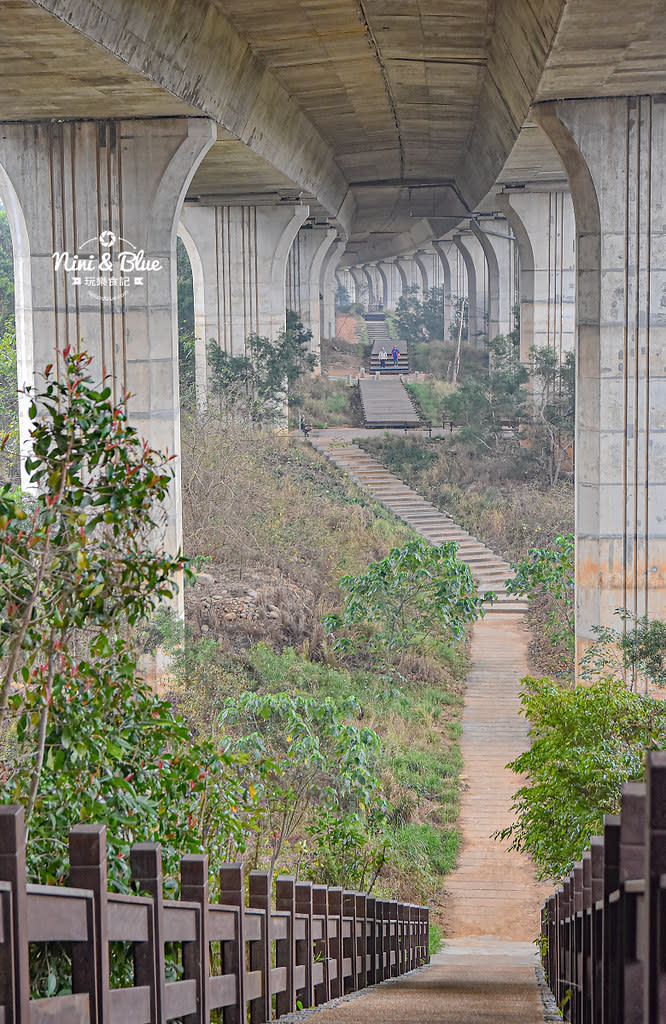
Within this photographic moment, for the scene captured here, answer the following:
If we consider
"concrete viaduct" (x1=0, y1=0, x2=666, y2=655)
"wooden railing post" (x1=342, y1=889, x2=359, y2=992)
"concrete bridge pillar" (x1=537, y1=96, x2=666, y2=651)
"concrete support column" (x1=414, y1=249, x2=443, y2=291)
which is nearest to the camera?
"wooden railing post" (x1=342, y1=889, x2=359, y2=992)

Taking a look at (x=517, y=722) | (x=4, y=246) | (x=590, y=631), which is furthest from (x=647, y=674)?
(x=4, y=246)

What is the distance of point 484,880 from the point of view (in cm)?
1326

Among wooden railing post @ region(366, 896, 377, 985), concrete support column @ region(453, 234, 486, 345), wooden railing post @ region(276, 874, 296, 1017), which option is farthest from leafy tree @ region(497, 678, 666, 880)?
concrete support column @ region(453, 234, 486, 345)

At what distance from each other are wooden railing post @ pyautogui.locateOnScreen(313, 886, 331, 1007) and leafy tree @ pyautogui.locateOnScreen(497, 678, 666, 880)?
2504 mm

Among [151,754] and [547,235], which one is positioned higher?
[547,235]

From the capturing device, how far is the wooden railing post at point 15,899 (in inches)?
95.0

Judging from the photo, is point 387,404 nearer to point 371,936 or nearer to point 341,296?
point 371,936

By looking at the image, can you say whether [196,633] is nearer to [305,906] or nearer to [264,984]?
[305,906]

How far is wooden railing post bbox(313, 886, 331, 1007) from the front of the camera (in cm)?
653

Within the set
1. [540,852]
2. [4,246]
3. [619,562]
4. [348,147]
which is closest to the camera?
[540,852]

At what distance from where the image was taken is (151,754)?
4953 mm

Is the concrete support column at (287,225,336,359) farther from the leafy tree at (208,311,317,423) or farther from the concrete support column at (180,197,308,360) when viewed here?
the concrete support column at (180,197,308,360)

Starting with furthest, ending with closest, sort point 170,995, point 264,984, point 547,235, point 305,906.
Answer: point 547,235 < point 305,906 < point 264,984 < point 170,995

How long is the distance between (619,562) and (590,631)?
0.92m
